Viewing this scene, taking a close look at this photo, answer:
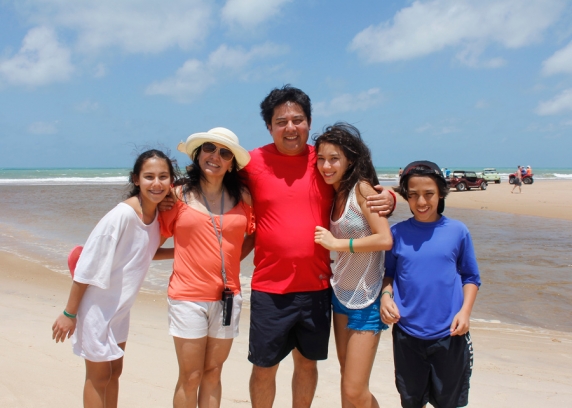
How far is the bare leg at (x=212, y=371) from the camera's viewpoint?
2961 millimetres

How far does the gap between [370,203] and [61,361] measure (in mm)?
3245

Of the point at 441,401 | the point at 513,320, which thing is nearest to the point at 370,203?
the point at 441,401

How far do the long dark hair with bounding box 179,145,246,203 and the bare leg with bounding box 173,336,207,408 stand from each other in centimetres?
96

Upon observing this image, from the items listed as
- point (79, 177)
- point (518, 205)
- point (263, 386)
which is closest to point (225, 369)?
point (263, 386)

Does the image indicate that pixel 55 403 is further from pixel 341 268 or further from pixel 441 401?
pixel 441 401

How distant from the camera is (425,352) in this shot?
2814 millimetres

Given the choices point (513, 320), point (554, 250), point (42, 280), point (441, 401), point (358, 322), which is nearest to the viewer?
point (441, 401)

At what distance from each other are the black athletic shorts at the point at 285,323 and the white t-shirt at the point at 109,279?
2.80 feet

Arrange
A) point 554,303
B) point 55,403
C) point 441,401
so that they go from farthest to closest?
point 554,303, point 55,403, point 441,401

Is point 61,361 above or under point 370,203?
under

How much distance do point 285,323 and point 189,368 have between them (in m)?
0.69

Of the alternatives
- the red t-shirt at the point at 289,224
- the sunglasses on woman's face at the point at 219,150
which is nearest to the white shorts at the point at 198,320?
the red t-shirt at the point at 289,224

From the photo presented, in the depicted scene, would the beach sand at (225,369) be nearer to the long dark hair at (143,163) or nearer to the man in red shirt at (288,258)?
the man in red shirt at (288,258)

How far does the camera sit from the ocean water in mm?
6750
